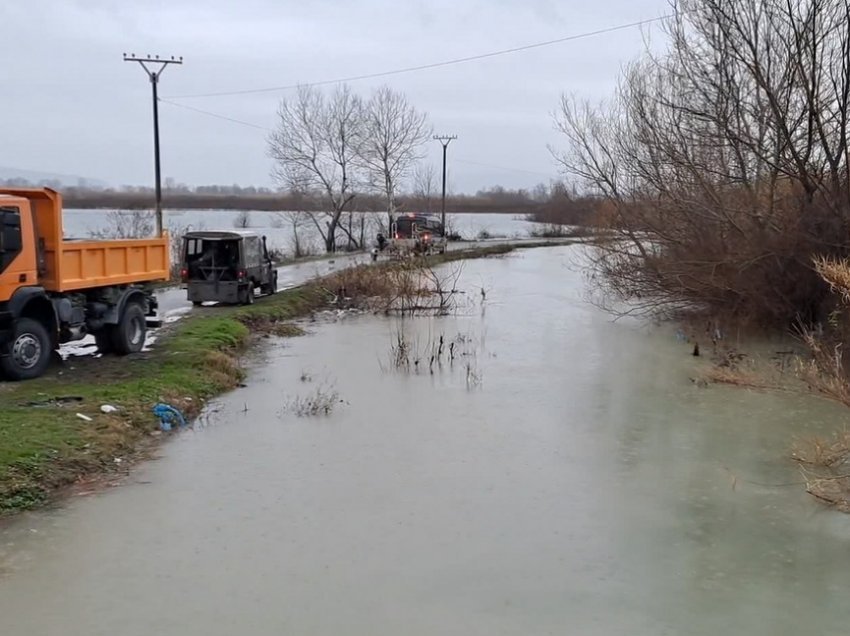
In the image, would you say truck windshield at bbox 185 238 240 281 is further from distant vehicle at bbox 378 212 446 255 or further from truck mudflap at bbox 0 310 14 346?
distant vehicle at bbox 378 212 446 255

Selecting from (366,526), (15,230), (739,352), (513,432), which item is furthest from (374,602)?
(739,352)

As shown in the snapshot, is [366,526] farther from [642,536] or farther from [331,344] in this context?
[331,344]

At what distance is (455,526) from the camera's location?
796cm

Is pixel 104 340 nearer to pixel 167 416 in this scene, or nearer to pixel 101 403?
pixel 101 403

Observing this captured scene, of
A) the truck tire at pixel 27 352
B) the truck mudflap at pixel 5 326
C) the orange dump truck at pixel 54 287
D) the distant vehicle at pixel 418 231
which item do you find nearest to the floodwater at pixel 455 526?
the truck tire at pixel 27 352

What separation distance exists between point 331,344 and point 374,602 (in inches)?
500

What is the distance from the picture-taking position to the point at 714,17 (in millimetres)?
18203

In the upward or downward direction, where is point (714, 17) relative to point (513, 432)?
upward

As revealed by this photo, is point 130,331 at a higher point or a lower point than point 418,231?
lower

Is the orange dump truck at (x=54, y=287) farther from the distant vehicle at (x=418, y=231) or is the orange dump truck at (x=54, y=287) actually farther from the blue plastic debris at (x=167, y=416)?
the distant vehicle at (x=418, y=231)

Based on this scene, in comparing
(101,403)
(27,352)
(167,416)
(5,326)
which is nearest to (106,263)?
(27,352)

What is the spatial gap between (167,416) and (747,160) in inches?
529

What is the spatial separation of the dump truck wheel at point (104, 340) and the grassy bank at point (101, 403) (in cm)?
24

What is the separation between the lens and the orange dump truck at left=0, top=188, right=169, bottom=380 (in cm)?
1173
